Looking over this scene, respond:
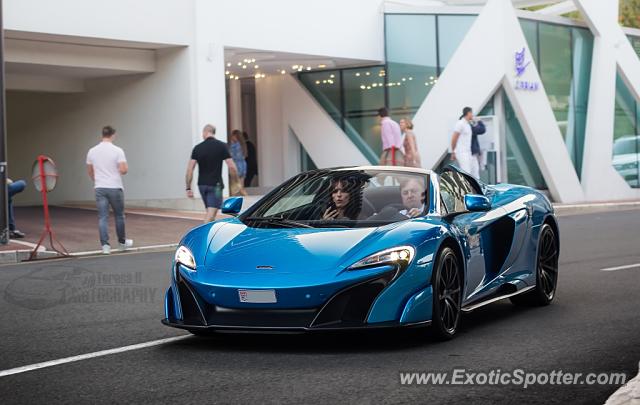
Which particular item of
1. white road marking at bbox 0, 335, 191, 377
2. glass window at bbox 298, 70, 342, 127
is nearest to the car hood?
white road marking at bbox 0, 335, 191, 377

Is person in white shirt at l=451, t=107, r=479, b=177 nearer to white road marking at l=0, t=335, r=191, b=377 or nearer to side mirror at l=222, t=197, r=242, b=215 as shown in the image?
side mirror at l=222, t=197, r=242, b=215

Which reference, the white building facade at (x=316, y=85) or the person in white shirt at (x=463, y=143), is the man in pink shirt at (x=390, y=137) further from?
the white building facade at (x=316, y=85)

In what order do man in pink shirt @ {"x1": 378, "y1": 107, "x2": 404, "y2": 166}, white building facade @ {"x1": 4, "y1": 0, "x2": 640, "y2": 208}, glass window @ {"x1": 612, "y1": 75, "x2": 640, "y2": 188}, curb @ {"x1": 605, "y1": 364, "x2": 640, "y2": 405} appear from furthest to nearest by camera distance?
glass window @ {"x1": 612, "y1": 75, "x2": 640, "y2": 188}, man in pink shirt @ {"x1": 378, "y1": 107, "x2": 404, "y2": 166}, white building facade @ {"x1": 4, "y1": 0, "x2": 640, "y2": 208}, curb @ {"x1": 605, "y1": 364, "x2": 640, "y2": 405}

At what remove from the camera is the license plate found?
7004mm

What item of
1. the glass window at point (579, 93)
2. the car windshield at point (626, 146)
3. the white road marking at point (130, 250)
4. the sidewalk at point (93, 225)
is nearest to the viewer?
the white road marking at point (130, 250)

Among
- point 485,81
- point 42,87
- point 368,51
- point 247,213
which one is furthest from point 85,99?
point 247,213

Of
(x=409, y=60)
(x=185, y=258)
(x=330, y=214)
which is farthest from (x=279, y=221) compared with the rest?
(x=409, y=60)

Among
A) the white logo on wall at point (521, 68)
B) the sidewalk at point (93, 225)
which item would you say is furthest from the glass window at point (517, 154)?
the sidewalk at point (93, 225)

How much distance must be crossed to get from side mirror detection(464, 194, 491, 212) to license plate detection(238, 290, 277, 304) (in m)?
1.90

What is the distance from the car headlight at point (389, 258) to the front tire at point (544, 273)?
2.59 m

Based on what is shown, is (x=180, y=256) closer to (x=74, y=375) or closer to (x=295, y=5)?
(x=74, y=375)

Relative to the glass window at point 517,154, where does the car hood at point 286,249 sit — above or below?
above

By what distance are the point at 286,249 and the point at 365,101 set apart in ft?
84.0

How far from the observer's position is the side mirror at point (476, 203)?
27.0 ft
